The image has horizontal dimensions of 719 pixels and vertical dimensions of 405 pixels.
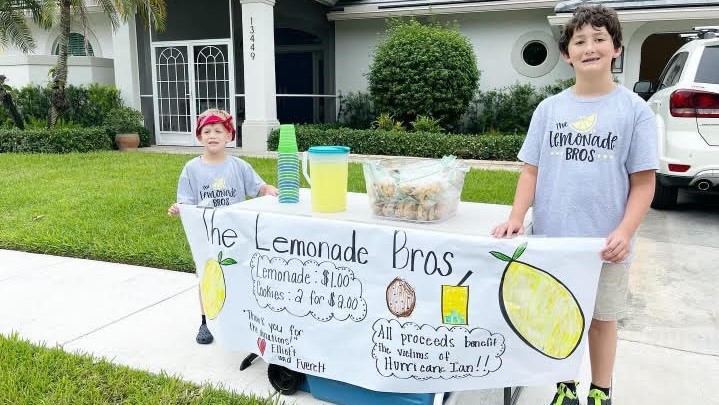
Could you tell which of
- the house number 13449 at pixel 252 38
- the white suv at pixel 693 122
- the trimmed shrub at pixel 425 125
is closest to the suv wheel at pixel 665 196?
the white suv at pixel 693 122

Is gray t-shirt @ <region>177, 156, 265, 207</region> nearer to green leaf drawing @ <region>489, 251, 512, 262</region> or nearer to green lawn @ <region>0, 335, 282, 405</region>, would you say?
green lawn @ <region>0, 335, 282, 405</region>

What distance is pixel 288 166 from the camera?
276 centimetres

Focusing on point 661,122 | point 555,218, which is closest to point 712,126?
point 661,122

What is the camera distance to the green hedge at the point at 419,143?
11016 mm

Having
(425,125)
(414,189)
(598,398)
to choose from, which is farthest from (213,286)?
(425,125)

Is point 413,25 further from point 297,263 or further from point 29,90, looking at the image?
point 297,263

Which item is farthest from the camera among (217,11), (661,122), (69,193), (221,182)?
(217,11)

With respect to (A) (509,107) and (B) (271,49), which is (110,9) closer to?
(B) (271,49)

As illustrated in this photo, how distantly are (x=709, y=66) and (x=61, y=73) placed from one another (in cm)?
1213

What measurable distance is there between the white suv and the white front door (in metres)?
10.1

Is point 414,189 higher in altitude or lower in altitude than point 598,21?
lower

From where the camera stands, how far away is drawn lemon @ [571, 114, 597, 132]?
2.16m

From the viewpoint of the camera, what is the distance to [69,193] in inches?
290

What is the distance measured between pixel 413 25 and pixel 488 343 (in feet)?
37.0
